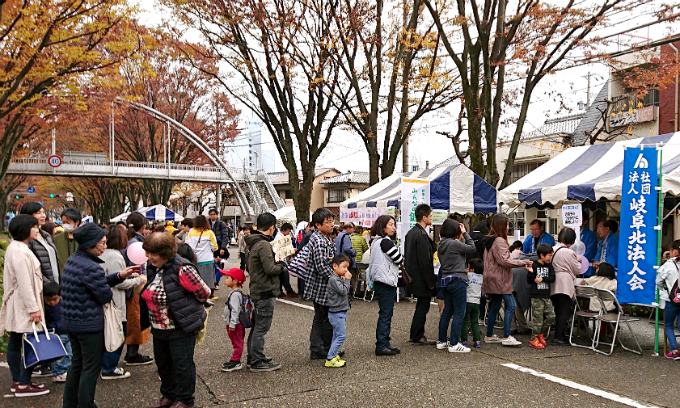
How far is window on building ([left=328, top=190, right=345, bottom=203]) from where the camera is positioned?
45406mm

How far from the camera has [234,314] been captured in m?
5.41

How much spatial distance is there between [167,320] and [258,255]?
5.15ft

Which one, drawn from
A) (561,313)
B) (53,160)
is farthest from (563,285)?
(53,160)

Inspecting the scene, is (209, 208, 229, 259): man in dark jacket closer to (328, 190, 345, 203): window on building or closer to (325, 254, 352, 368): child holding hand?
(325, 254, 352, 368): child holding hand

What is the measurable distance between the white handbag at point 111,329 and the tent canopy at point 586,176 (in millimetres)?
6123

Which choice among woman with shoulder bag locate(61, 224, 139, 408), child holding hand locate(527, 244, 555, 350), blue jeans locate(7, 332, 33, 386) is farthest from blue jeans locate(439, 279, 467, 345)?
blue jeans locate(7, 332, 33, 386)

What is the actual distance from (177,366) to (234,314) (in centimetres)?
130

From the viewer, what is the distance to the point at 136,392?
A: 4887mm

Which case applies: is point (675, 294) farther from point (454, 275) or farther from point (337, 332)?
point (337, 332)

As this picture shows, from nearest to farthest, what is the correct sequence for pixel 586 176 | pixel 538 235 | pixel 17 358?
pixel 17 358
pixel 586 176
pixel 538 235

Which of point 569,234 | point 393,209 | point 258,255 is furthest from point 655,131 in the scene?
point 258,255

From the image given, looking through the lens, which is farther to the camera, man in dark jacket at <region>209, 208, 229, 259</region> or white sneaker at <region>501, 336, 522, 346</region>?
man in dark jacket at <region>209, 208, 229, 259</region>

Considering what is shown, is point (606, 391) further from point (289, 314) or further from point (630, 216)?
point (289, 314)

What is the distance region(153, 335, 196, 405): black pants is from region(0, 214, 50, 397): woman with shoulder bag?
120cm
